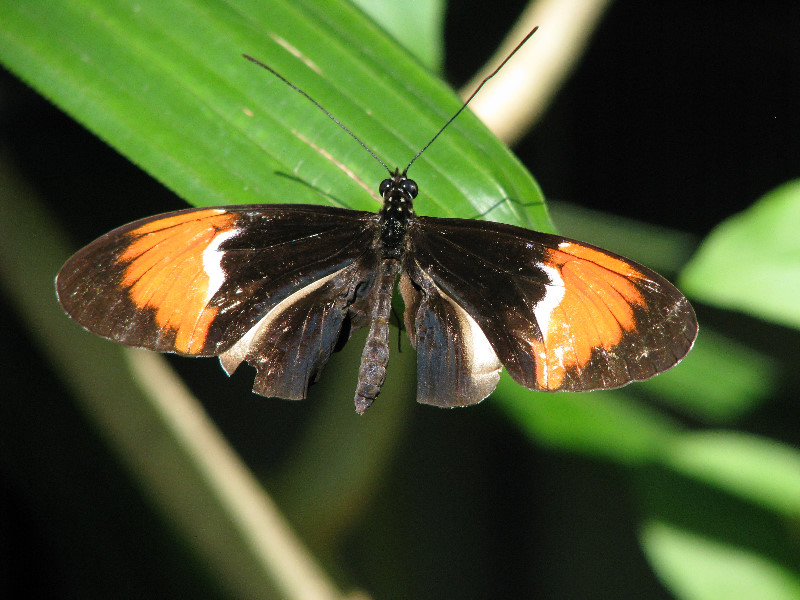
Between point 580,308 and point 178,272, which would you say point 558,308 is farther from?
point 178,272

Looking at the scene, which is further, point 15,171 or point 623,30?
point 623,30

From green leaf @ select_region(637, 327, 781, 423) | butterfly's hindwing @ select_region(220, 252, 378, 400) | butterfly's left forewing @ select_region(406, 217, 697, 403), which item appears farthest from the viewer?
green leaf @ select_region(637, 327, 781, 423)

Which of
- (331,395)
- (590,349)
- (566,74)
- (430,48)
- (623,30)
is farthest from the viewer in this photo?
(623,30)

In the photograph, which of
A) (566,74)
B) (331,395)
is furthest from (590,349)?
(331,395)

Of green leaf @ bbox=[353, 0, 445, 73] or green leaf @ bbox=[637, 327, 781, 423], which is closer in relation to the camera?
green leaf @ bbox=[353, 0, 445, 73]

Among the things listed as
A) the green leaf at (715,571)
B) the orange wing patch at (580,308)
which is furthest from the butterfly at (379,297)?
the green leaf at (715,571)

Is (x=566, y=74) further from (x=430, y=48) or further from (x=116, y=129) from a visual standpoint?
(x=116, y=129)

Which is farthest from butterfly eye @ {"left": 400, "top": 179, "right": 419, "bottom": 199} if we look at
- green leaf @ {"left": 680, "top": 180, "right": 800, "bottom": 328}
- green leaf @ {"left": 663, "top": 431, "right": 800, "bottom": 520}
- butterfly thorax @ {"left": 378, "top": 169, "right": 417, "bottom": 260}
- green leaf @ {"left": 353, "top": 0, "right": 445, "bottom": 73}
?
green leaf @ {"left": 663, "top": 431, "right": 800, "bottom": 520}

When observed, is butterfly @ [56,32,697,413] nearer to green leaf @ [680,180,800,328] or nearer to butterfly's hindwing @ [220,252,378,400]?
butterfly's hindwing @ [220,252,378,400]
